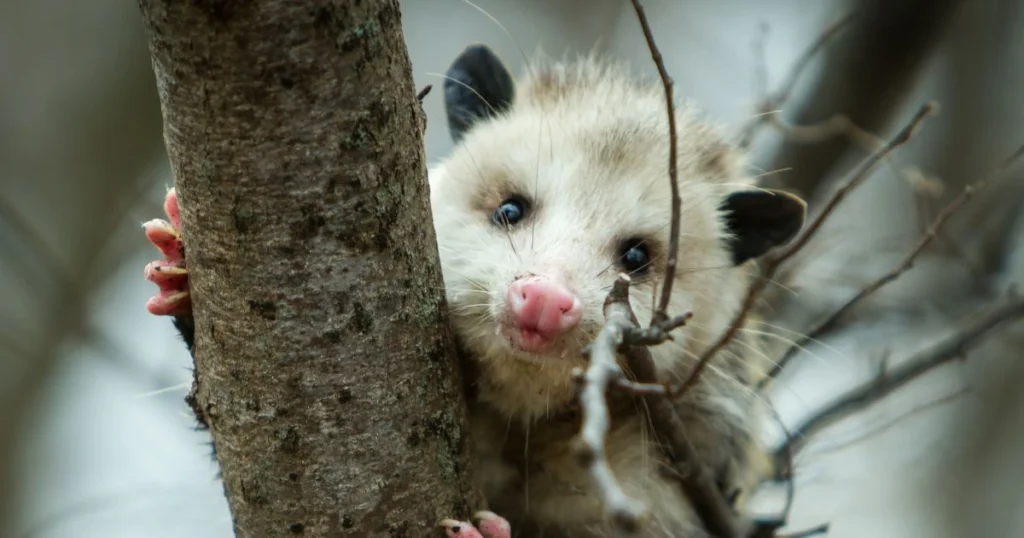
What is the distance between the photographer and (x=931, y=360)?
112 inches

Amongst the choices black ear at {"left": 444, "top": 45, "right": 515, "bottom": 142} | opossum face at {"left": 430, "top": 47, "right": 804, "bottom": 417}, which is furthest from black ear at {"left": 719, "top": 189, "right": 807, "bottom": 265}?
black ear at {"left": 444, "top": 45, "right": 515, "bottom": 142}

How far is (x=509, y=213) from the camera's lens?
8.56 feet

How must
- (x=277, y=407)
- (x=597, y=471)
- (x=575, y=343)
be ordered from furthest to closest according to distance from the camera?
1. (x=575, y=343)
2. (x=277, y=407)
3. (x=597, y=471)

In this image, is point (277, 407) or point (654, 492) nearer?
point (277, 407)

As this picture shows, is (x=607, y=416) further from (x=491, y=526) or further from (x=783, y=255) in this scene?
(x=491, y=526)

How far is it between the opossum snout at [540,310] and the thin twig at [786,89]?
1411 millimetres

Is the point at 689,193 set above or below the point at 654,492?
above

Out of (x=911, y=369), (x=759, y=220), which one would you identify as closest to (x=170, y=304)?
(x=759, y=220)

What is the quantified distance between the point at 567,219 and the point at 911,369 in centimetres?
116

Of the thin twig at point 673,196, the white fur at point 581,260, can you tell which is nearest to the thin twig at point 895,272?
the white fur at point 581,260

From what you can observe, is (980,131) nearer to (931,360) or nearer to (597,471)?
(931,360)

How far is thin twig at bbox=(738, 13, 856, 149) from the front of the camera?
129 inches

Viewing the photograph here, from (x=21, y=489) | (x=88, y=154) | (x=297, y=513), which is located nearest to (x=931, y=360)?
(x=297, y=513)

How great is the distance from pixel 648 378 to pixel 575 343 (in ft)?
1.09
